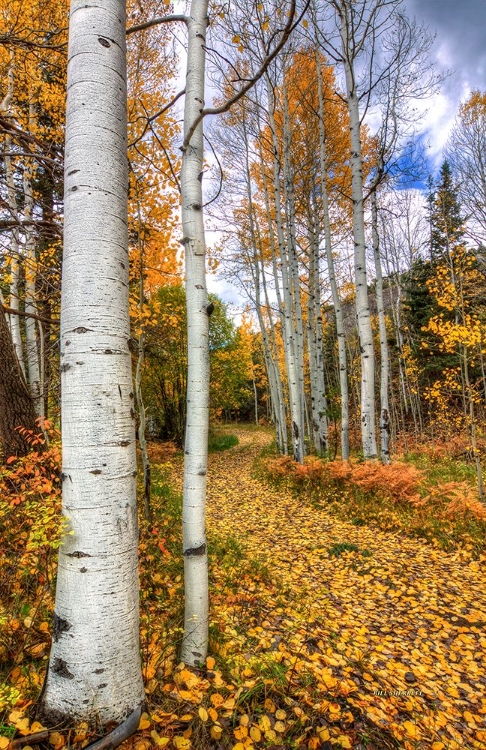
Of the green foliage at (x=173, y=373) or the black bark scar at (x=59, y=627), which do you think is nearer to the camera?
the black bark scar at (x=59, y=627)

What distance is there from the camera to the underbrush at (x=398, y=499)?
4.73 metres

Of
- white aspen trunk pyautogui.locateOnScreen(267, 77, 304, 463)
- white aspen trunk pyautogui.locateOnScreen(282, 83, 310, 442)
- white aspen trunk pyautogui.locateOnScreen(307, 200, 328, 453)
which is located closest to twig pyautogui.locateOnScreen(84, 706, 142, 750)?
white aspen trunk pyautogui.locateOnScreen(267, 77, 304, 463)

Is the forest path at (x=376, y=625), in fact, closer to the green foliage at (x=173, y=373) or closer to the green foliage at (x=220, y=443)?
the green foliage at (x=173, y=373)

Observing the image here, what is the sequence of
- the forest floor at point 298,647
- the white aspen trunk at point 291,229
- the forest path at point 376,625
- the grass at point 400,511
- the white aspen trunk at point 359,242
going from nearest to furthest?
the forest floor at point 298,647 < the forest path at point 376,625 < the grass at point 400,511 < the white aspen trunk at point 359,242 < the white aspen trunk at point 291,229

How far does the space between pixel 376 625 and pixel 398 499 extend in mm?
3058

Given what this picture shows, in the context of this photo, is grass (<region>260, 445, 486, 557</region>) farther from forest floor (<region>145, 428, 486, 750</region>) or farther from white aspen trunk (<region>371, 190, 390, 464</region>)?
white aspen trunk (<region>371, 190, 390, 464</region>)

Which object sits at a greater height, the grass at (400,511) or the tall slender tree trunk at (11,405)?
the tall slender tree trunk at (11,405)

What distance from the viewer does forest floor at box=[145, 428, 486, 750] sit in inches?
71.9

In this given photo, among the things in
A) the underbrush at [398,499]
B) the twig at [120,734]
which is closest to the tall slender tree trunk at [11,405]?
the twig at [120,734]

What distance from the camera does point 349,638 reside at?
2.66 metres

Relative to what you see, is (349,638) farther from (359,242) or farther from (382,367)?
Result: (382,367)

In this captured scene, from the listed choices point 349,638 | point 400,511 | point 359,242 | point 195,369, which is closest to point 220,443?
point 400,511

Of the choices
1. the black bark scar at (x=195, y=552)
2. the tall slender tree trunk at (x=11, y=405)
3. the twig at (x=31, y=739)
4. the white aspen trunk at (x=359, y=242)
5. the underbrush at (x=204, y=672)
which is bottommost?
the underbrush at (x=204, y=672)

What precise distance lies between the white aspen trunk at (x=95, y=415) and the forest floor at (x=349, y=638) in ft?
2.67
